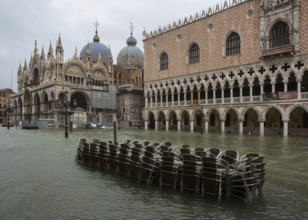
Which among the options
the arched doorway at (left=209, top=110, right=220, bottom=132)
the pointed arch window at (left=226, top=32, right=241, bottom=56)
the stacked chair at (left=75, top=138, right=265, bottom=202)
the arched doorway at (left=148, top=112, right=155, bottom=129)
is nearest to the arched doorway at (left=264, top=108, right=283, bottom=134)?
the arched doorway at (left=209, top=110, right=220, bottom=132)

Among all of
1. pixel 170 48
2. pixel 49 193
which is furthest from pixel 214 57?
pixel 49 193

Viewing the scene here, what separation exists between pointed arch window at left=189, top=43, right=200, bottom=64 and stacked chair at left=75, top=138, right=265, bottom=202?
37.7 metres

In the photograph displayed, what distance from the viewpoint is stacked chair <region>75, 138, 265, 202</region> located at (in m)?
8.12

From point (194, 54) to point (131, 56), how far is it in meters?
38.9

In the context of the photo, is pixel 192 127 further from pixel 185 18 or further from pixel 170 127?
pixel 185 18

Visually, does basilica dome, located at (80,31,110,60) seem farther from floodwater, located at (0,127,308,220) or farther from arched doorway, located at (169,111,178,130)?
floodwater, located at (0,127,308,220)

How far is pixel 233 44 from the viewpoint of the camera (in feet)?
140

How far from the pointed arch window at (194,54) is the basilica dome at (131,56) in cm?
3709

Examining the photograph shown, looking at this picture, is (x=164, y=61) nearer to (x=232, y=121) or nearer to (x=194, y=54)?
(x=194, y=54)

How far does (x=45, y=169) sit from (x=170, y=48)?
1647 inches

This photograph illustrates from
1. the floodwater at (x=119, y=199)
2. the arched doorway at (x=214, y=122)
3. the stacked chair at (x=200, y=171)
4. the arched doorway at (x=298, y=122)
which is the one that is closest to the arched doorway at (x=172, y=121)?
the arched doorway at (x=214, y=122)

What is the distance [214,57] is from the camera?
44.8 metres

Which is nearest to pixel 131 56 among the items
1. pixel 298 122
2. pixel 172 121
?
pixel 172 121

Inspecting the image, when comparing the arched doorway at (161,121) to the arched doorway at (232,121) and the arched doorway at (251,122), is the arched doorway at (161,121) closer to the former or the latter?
the arched doorway at (232,121)
